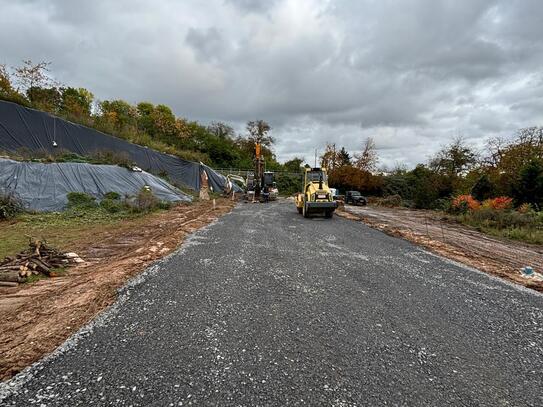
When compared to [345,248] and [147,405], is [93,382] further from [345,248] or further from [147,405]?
[345,248]

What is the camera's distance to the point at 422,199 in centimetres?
2498

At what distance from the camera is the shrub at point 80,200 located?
39.2ft

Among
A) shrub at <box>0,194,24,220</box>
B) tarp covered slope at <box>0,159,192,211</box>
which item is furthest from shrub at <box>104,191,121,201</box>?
shrub at <box>0,194,24,220</box>

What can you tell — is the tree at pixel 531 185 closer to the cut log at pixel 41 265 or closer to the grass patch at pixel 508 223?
the grass patch at pixel 508 223

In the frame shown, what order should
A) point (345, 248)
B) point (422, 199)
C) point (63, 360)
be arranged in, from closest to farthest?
point (63, 360) < point (345, 248) < point (422, 199)

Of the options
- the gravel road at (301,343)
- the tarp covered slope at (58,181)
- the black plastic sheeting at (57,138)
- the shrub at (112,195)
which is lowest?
the gravel road at (301,343)

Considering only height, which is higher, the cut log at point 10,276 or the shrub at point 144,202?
the shrub at point 144,202

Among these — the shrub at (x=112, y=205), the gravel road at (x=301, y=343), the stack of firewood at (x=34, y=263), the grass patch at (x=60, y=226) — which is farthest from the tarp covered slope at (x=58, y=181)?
the gravel road at (x=301, y=343)

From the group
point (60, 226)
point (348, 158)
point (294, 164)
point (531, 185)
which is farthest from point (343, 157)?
point (60, 226)

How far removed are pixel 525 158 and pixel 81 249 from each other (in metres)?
27.2

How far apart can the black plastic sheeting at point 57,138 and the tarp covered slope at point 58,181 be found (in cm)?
315

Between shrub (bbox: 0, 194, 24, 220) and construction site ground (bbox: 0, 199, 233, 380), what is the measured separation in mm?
3481

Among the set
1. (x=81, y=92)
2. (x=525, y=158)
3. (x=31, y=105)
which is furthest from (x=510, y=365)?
(x=81, y=92)

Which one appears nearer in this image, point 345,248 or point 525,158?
point 345,248
